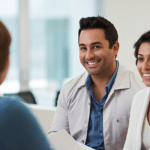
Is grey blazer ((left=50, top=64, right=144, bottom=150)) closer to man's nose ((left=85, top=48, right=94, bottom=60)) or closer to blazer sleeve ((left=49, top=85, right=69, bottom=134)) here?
blazer sleeve ((left=49, top=85, right=69, bottom=134))

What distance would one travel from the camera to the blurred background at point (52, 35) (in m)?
3.93

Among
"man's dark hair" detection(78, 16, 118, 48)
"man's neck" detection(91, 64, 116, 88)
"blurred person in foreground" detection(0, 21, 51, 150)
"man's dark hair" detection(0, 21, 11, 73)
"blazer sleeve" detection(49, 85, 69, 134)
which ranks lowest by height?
"blazer sleeve" detection(49, 85, 69, 134)

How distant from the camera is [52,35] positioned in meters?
4.22

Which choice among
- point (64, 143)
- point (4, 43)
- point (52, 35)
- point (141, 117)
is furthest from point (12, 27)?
point (4, 43)

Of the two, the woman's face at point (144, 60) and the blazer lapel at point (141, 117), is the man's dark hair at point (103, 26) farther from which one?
the blazer lapel at point (141, 117)

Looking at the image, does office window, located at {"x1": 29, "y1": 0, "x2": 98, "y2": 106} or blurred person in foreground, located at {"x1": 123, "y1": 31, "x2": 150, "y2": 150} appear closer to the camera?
blurred person in foreground, located at {"x1": 123, "y1": 31, "x2": 150, "y2": 150}

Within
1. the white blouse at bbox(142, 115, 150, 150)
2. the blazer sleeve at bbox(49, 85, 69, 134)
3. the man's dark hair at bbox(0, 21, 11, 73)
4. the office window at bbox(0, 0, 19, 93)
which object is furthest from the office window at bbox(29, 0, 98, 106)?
the man's dark hair at bbox(0, 21, 11, 73)

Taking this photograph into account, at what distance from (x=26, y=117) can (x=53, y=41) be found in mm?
3782

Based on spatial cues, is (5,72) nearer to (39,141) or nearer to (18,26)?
(39,141)

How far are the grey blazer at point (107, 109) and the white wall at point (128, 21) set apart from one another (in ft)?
8.33

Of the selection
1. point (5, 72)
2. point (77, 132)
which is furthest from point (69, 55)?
point (5, 72)

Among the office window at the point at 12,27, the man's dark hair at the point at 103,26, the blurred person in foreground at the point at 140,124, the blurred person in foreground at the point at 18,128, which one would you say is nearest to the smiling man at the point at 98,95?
the man's dark hair at the point at 103,26

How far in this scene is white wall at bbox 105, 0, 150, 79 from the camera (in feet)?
13.1

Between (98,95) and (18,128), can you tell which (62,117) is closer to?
(98,95)
